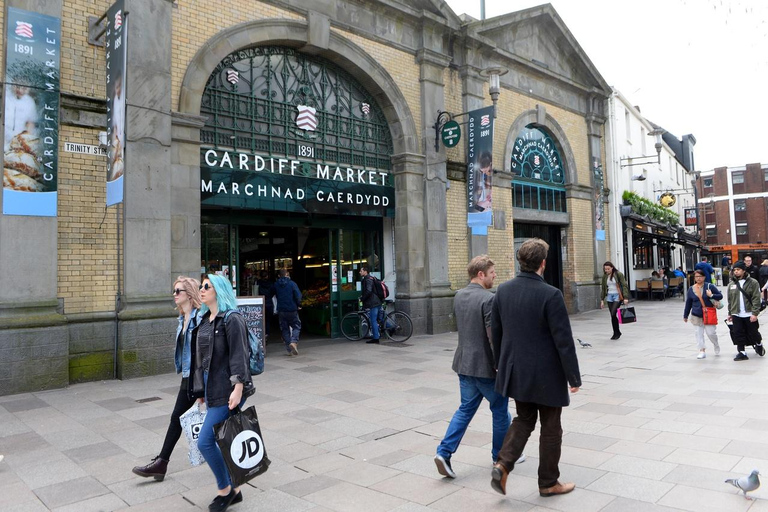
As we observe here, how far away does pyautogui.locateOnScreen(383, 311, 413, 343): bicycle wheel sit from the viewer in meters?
12.5

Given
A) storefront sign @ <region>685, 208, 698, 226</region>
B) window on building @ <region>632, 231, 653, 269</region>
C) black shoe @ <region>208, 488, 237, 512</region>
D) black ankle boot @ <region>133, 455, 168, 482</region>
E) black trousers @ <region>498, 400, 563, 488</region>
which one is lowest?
black shoe @ <region>208, 488, 237, 512</region>

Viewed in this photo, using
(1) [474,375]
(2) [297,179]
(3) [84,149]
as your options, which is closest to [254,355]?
(1) [474,375]

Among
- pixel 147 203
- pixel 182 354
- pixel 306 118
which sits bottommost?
pixel 182 354

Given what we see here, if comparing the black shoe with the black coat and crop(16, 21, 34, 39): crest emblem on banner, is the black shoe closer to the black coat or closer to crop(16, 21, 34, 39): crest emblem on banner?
the black coat

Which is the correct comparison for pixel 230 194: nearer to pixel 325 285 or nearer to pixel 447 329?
pixel 325 285

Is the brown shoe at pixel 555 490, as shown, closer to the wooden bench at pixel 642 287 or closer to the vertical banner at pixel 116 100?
the vertical banner at pixel 116 100

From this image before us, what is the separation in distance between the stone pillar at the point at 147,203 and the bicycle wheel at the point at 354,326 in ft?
15.3

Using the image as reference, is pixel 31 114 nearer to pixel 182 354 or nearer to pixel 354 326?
pixel 182 354

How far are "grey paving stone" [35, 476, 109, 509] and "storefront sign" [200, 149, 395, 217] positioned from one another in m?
6.39

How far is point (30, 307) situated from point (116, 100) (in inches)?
127

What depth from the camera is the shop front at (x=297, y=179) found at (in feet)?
34.5

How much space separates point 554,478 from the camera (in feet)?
12.7

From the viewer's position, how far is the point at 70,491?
4.19 meters

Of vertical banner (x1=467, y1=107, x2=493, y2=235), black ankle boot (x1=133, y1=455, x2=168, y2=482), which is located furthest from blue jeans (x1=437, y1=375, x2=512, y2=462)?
vertical banner (x1=467, y1=107, x2=493, y2=235)
